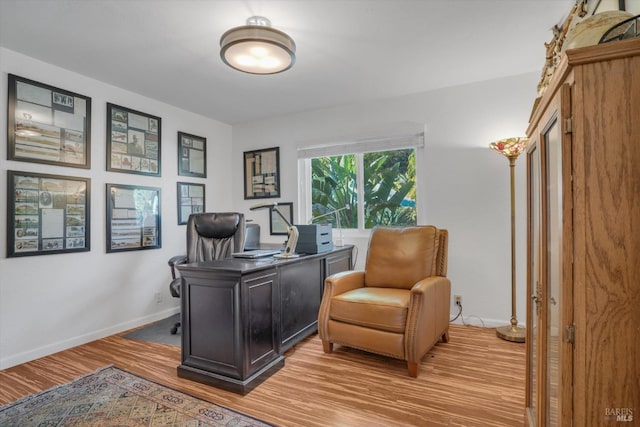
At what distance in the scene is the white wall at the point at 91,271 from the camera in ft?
8.04

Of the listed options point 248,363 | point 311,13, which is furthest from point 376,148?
point 248,363

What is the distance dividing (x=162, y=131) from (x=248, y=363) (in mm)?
2790

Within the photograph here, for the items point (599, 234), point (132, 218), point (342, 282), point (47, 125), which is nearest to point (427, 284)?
point (342, 282)

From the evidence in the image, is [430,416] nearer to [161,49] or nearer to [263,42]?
[263,42]

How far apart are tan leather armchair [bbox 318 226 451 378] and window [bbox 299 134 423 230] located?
0.77m

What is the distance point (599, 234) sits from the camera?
72cm

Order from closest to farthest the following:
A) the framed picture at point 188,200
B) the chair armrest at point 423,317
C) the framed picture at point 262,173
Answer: the chair armrest at point 423,317, the framed picture at point 188,200, the framed picture at point 262,173

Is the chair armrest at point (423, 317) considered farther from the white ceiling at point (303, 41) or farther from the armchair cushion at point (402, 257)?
the white ceiling at point (303, 41)

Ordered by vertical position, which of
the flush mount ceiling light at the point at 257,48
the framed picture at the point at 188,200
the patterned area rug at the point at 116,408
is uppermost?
the flush mount ceiling light at the point at 257,48

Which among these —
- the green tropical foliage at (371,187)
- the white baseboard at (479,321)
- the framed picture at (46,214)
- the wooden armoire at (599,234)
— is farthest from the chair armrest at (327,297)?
the framed picture at (46,214)

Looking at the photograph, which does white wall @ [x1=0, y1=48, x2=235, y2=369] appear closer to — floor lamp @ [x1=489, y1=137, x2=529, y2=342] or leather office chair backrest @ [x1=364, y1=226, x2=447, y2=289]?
leather office chair backrest @ [x1=364, y1=226, x2=447, y2=289]

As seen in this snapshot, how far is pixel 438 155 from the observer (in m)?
3.32

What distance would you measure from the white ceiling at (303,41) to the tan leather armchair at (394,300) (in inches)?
57.6

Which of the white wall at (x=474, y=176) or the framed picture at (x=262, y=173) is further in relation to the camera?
the framed picture at (x=262, y=173)
